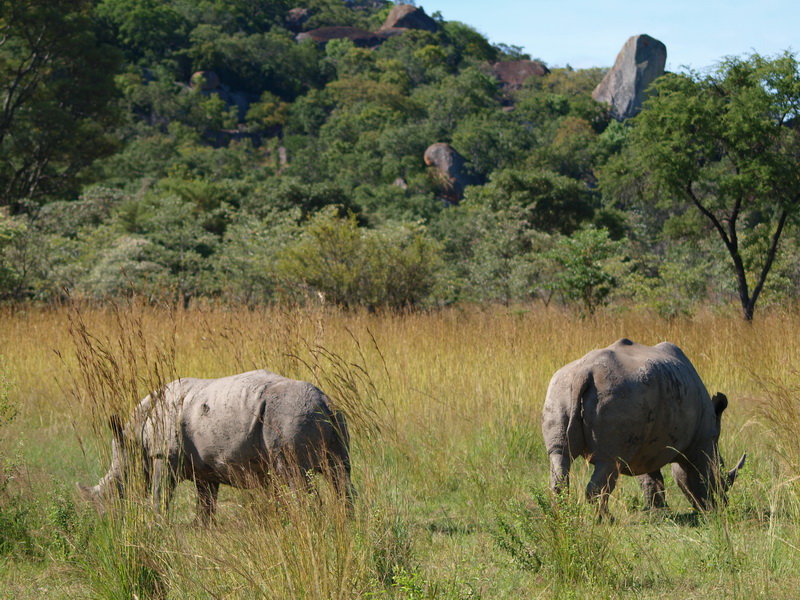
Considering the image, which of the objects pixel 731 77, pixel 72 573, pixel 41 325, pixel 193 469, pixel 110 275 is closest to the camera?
pixel 72 573

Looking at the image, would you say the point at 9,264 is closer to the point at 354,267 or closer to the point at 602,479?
the point at 354,267

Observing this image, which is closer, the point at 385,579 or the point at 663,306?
the point at 385,579

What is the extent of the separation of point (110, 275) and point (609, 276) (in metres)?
9.23

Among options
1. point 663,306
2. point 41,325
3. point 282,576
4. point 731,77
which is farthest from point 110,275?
point 282,576

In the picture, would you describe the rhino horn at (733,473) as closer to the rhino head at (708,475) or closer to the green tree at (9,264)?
the rhino head at (708,475)

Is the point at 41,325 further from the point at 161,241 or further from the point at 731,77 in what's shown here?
the point at 731,77

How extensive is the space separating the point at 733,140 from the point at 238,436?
37.6ft

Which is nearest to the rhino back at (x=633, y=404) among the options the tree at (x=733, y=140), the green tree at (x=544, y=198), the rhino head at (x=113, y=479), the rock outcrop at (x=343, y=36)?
the rhino head at (x=113, y=479)

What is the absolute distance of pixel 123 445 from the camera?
382cm

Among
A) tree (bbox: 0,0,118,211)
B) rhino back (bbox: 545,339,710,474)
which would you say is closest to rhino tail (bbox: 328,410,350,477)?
rhino back (bbox: 545,339,710,474)

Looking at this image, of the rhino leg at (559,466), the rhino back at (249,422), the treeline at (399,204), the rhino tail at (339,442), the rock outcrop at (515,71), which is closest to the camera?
the rhino back at (249,422)

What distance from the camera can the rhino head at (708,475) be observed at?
4.31 metres

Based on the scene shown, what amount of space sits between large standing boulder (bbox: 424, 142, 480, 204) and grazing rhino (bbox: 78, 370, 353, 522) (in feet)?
165

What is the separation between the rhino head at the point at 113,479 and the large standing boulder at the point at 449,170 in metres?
50.4
